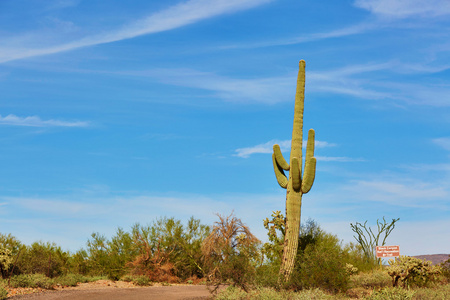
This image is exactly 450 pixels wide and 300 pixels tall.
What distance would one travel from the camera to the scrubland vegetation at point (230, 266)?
54.4 feet

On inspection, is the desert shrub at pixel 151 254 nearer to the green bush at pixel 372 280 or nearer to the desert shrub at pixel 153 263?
the desert shrub at pixel 153 263

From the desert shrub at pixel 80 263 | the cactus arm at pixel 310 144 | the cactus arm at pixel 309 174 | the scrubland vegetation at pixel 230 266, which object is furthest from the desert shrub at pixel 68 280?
the cactus arm at pixel 310 144

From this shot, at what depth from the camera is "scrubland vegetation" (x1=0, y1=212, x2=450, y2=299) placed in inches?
653

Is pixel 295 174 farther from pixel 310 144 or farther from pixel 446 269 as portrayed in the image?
pixel 446 269

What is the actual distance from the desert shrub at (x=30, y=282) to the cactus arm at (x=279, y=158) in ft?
37.4

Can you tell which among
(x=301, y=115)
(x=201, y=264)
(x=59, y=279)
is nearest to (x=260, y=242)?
(x=201, y=264)

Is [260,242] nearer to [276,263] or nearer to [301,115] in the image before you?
[276,263]

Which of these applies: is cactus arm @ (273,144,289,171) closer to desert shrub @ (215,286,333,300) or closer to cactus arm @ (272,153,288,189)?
cactus arm @ (272,153,288,189)

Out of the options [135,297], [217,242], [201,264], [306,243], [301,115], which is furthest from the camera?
[201,264]

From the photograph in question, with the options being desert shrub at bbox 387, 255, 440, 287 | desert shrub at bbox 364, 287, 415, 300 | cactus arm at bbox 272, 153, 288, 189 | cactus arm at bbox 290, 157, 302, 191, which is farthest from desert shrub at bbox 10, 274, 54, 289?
desert shrub at bbox 387, 255, 440, 287

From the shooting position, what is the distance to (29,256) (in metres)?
24.6

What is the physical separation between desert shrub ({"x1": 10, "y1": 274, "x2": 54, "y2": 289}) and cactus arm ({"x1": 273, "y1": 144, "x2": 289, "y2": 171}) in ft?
37.4

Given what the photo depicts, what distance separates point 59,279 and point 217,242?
791 centimetres

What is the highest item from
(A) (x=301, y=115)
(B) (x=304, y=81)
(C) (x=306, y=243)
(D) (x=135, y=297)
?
(B) (x=304, y=81)
